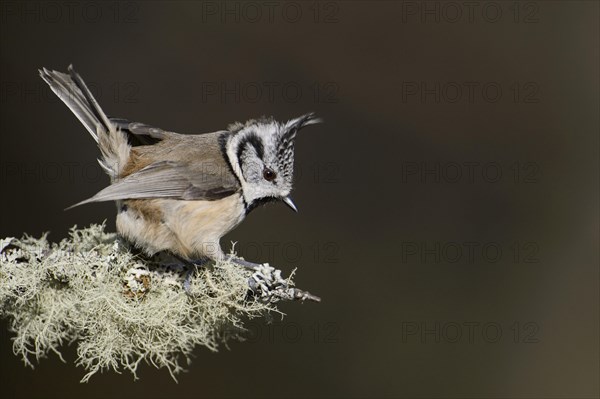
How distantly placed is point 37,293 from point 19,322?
14cm

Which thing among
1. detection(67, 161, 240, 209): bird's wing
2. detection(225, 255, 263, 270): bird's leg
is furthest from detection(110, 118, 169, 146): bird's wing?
detection(225, 255, 263, 270): bird's leg

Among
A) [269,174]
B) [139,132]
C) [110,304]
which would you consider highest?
[139,132]

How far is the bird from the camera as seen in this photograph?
2338mm

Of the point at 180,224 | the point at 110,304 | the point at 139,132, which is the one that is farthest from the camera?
the point at 139,132

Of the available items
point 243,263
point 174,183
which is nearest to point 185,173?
point 174,183

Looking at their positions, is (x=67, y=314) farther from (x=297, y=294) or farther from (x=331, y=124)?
(x=331, y=124)

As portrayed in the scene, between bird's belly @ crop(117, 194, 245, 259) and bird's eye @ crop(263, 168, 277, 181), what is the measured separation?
15 centimetres

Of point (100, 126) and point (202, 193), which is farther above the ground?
point (100, 126)

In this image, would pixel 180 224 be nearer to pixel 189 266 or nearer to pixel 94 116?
pixel 189 266

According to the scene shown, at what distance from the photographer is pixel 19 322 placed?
2158 mm

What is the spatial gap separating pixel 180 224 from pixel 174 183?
0.15 m

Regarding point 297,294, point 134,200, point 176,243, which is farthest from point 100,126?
point 297,294

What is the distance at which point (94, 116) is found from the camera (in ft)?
8.06

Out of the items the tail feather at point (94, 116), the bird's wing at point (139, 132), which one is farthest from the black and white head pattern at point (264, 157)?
the tail feather at point (94, 116)
